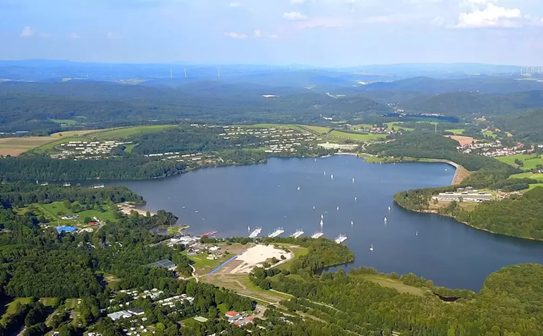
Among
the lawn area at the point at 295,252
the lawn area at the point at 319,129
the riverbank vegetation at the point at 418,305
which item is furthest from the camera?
the lawn area at the point at 319,129

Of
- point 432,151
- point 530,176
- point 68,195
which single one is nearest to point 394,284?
point 68,195

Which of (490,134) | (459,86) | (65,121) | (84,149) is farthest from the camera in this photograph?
(459,86)

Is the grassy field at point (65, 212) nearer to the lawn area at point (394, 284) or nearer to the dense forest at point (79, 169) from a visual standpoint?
the dense forest at point (79, 169)

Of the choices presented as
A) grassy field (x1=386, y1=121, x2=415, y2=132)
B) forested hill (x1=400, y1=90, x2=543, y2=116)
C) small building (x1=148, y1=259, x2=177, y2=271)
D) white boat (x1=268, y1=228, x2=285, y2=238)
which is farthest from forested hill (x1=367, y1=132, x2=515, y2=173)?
forested hill (x1=400, y1=90, x2=543, y2=116)

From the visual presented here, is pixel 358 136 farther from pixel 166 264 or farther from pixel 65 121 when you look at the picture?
pixel 166 264

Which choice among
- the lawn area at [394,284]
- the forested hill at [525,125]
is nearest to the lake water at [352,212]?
the lawn area at [394,284]

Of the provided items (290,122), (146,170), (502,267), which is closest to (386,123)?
(290,122)

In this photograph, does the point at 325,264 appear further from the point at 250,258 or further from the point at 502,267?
the point at 502,267
